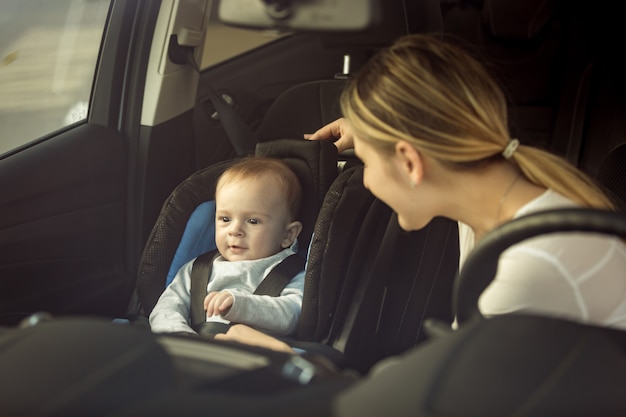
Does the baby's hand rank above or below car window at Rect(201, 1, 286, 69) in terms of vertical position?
below

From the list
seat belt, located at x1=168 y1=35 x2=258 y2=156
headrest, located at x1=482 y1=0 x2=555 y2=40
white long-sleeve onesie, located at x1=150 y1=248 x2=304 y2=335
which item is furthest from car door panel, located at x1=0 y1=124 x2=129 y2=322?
headrest, located at x1=482 y1=0 x2=555 y2=40

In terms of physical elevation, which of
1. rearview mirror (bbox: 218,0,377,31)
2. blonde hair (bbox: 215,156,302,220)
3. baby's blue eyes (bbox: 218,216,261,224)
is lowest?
baby's blue eyes (bbox: 218,216,261,224)

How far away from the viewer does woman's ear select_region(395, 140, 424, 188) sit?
1640 mm

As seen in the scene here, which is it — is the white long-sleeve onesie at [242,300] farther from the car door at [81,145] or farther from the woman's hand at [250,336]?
the car door at [81,145]

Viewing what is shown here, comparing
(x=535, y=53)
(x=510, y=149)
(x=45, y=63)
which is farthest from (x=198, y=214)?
(x=535, y=53)

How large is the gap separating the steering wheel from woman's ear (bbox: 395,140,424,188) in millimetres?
529

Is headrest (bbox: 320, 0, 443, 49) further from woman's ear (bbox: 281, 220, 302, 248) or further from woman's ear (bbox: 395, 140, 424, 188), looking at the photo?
woman's ear (bbox: 395, 140, 424, 188)

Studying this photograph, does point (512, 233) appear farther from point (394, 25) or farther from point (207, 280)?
point (394, 25)

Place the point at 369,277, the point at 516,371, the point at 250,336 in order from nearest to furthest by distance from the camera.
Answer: the point at 516,371
the point at 250,336
the point at 369,277

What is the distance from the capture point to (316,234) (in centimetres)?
211

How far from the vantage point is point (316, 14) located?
2191 mm

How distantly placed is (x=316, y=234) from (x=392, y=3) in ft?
2.20

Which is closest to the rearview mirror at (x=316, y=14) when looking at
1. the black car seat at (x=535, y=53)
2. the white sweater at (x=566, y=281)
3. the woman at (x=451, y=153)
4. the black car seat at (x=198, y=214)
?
the black car seat at (x=198, y=214)

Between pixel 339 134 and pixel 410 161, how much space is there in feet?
2.69
